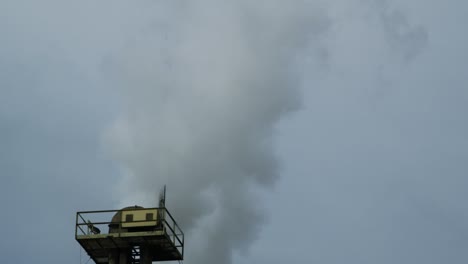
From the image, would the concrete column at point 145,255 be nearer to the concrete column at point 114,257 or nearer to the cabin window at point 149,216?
the concrete column at point 114,257

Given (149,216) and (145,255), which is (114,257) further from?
(149,216)

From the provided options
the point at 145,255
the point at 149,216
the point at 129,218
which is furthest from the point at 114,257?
the point at 149,216

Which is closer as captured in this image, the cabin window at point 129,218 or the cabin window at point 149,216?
the cabin window at point 149,216

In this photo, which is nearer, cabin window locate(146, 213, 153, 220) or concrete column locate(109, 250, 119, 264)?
cabin window locate(146, 213, 153, 220)

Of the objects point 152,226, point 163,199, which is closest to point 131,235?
point 152,226

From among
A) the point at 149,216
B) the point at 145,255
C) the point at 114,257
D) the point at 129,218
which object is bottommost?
the point at 145,255

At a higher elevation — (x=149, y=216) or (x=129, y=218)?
(x=129, y=218)

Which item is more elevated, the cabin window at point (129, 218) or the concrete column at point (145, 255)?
the cabin window at point (129, 218)

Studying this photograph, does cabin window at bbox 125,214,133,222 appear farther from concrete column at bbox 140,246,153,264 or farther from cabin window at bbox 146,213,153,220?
concrete column at bbox 140,246,153,264

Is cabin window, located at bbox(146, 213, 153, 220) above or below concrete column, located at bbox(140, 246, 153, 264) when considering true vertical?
above

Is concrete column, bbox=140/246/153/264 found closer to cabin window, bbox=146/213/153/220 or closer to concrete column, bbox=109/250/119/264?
concrete column, bbox=109/250/119/264

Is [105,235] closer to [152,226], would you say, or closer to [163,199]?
[152,226]

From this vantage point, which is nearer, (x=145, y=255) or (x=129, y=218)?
(x=129, y=218)

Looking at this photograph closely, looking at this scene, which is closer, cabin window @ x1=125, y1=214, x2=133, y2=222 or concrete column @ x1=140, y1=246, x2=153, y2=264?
cabin window @ x1=125, y1=214, x2=133, y2=222
